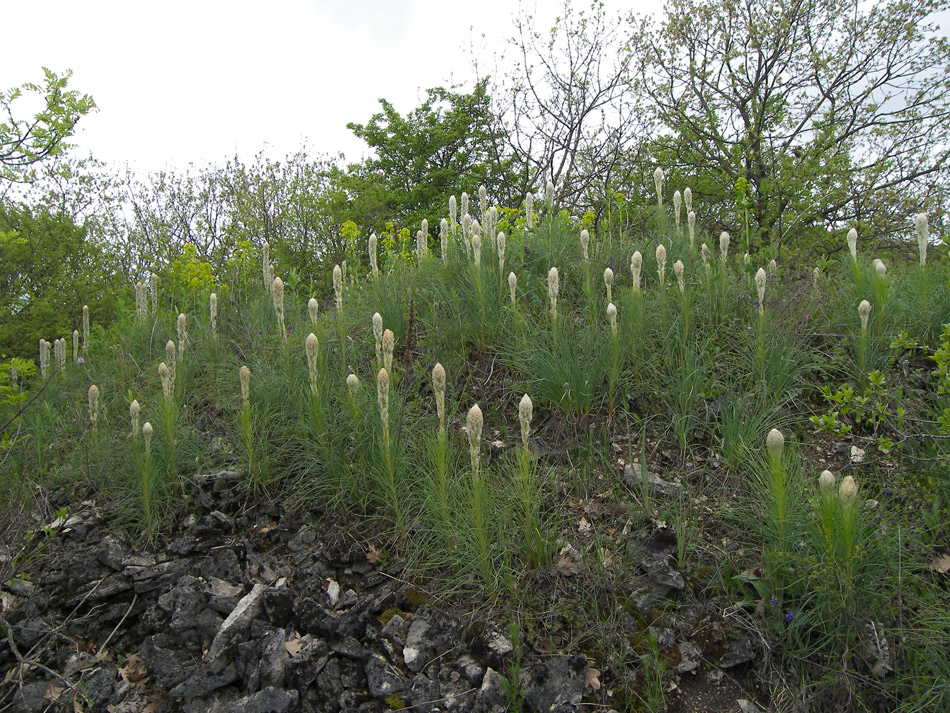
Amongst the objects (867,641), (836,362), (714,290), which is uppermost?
(714,290)

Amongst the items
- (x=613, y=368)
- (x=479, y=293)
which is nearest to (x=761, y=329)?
(x=613, y=368)

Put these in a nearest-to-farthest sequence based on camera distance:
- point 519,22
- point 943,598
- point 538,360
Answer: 1. point 943,598
2. point 538,360
3. point 519,22

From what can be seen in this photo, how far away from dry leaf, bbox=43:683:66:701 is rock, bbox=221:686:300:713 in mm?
978

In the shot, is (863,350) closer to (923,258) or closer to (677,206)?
(923,258)

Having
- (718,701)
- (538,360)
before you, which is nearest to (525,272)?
(538,360)

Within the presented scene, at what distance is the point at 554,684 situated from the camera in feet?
9.21

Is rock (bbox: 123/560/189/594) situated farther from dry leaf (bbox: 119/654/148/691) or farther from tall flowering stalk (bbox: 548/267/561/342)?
tall flowering stalk (bbox: 548/267/561/342)

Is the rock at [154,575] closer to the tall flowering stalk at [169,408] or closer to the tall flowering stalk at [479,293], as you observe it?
the tall flowering stalk at [169,408]

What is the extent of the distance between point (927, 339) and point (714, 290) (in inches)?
69.9

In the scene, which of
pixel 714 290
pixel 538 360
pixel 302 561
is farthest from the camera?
pixel 714 290

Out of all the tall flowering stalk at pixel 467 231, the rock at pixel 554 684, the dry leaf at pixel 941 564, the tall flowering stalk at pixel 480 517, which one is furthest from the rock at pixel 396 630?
the tall flowering stalk at pixel 467 231

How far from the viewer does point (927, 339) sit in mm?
4926

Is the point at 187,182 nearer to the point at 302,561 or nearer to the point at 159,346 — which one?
the point at 159,346

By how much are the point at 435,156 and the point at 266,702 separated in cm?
2503
